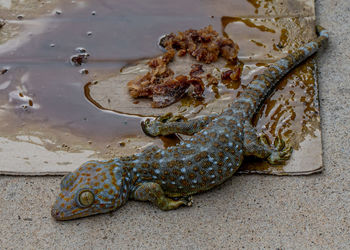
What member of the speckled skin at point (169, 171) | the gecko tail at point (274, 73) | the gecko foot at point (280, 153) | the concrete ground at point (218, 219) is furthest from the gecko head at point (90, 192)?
the gecko tail at point (274, 73)

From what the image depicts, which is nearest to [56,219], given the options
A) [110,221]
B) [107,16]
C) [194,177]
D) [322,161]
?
[110,221]

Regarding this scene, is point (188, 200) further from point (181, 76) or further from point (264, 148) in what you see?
point (181, 76)

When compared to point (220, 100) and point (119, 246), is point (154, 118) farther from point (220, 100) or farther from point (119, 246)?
point (119, 246)

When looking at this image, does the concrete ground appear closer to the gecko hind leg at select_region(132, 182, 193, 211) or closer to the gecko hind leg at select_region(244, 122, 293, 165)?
the gecko hind leg at select_region(132, 182, 193, 211)

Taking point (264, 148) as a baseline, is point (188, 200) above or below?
below

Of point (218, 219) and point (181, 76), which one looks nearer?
point (218, 219)

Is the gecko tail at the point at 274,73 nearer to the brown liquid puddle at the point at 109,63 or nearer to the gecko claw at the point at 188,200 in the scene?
the brown liquid puddle at the point at 109,63

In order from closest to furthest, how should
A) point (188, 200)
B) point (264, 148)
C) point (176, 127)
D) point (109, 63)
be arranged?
point (188, 200), point (264, 148), point (176, 127), point (109, 63)

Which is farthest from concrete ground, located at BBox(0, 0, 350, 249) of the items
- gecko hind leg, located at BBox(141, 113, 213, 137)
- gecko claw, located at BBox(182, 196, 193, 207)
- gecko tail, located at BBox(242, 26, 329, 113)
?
gecko tail, located at BBox(242, 26, 329, 113)

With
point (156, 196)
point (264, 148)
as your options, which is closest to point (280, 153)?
point (264, 148)
